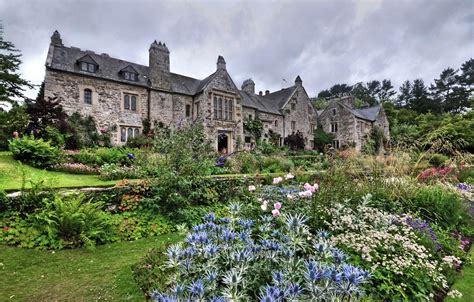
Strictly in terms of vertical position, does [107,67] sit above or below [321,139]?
above

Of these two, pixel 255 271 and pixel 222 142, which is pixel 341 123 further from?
pixel 255 271

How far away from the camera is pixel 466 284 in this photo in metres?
2.95

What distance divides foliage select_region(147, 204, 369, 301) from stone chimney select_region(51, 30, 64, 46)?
68.3 ft

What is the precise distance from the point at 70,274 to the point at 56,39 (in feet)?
64.8

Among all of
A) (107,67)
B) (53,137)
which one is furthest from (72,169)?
(107,67)

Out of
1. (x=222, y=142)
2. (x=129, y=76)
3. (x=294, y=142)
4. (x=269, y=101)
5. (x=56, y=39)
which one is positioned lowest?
(x=222, y=142)

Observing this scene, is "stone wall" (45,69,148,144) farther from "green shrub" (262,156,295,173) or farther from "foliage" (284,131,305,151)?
"foliage" (284,131,305,151)

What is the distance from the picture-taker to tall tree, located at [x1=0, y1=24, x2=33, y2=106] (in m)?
22.1

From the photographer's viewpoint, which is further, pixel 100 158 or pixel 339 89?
pixel 339 89

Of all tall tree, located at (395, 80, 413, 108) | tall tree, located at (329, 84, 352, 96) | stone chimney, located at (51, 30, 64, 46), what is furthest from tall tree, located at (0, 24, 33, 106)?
tall tree, located at (329, 84, 352, 96)

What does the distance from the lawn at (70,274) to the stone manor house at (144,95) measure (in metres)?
10.7

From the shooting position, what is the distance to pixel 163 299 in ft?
3.76

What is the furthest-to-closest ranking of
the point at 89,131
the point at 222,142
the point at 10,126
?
the point at 222,142 < the point at 89,131 < the point at 10,126

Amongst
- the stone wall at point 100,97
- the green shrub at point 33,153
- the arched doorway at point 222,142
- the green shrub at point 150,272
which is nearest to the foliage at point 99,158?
the green shrub at point 33,153
